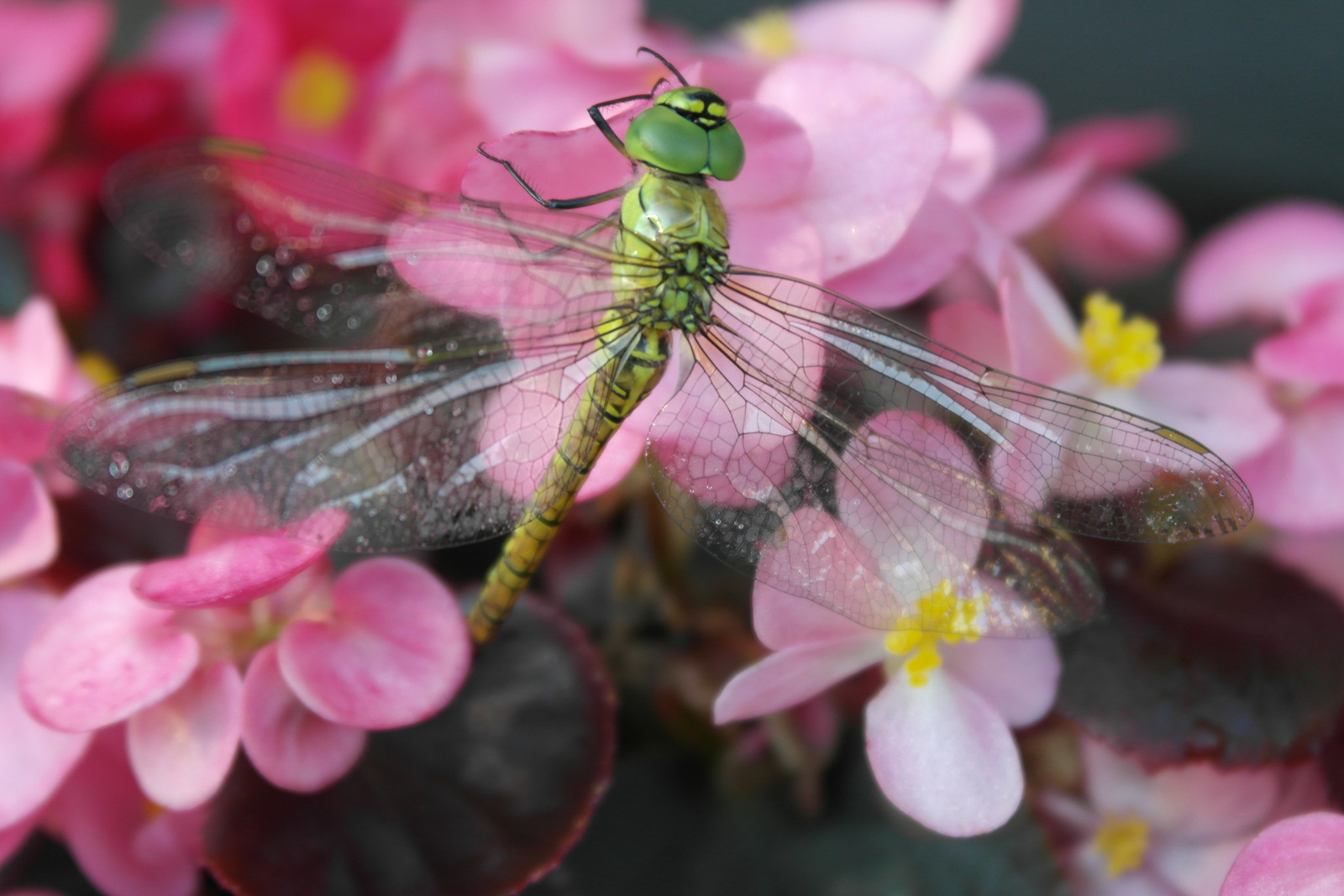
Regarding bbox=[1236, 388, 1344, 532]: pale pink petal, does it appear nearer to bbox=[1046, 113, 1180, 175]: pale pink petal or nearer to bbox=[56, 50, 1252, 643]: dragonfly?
bbox=[56, 50, 1252, 643]: dragonfly

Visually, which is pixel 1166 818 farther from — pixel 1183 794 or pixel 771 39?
pixel 771 39

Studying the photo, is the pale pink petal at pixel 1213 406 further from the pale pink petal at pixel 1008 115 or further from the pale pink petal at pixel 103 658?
the pale pink petal at pixel 103 658

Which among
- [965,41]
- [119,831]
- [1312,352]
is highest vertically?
[965,41]

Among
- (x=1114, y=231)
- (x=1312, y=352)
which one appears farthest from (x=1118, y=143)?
(x=1312, y=352)

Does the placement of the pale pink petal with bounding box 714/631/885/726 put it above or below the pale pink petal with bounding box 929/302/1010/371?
below

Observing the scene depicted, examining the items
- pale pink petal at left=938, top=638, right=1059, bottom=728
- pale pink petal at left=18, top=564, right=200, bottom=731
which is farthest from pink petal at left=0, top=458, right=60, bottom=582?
pale pink petal at left=938, top=638, right=1059, bottom=728

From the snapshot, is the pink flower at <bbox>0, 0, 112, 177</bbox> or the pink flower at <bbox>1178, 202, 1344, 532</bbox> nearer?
the pink flower at <bbox>1178, 202, 1344, 532</bbox>
